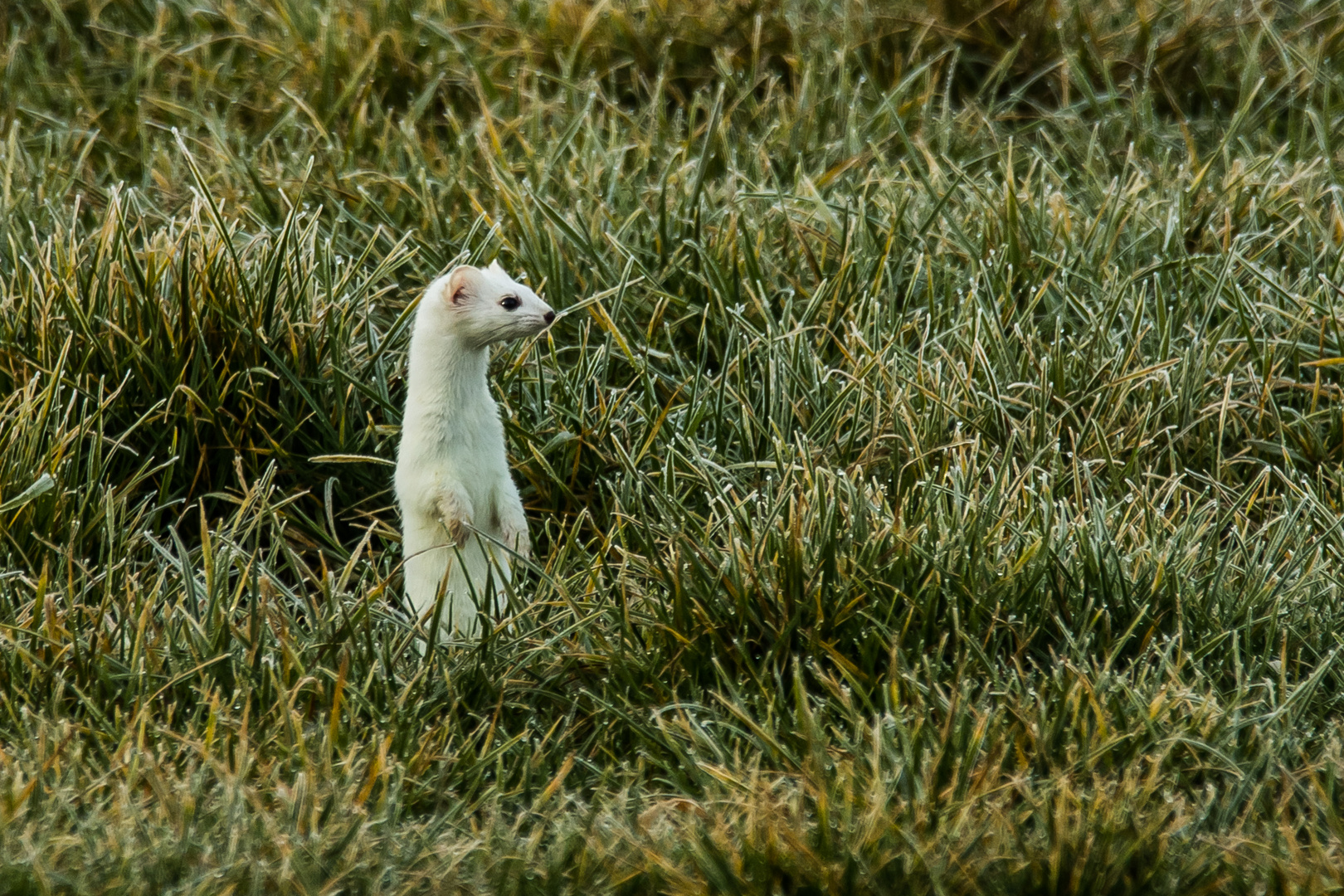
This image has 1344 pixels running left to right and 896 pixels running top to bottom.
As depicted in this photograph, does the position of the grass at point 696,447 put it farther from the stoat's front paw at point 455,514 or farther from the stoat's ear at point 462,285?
the stoat's ear at point 462,285

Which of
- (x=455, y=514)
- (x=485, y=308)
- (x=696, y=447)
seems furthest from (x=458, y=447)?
(x=696, y=447)

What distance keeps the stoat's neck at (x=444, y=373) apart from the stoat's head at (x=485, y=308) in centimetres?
4

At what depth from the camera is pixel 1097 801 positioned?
296cm

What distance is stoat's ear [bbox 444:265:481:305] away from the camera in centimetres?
365

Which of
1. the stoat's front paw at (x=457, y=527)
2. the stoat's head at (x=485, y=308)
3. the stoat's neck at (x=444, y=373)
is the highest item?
the stoat's head at (x=485, y=308)

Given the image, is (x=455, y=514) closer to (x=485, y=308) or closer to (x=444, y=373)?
(x=444, y=373)

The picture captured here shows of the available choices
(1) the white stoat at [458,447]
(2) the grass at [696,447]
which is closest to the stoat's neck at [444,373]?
(1) the white stoat at [458,447]

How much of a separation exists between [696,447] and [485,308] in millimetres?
984

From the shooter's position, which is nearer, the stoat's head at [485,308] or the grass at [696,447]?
the grass at [696,447]

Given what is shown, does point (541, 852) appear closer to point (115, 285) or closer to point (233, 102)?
point (115, 285)

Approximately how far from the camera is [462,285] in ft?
12.0

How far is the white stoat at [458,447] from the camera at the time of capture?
369 cm

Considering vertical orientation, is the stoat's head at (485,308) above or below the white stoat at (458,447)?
above

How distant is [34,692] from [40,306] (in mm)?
1486
